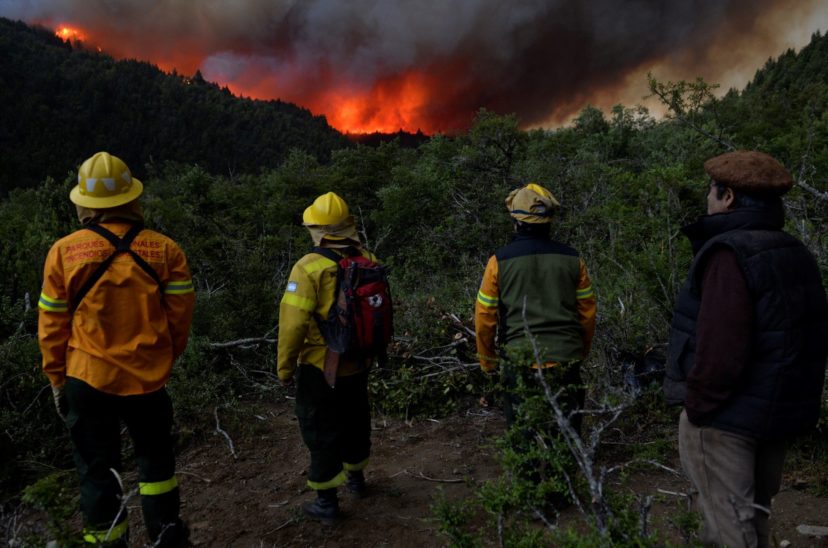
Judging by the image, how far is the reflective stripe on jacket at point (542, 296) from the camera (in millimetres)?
3111

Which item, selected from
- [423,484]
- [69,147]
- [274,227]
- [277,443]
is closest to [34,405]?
[277,443]

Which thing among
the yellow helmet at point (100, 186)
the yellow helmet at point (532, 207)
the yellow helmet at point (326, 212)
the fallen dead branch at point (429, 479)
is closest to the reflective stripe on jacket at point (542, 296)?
the yellow helmet at point (532, 207)

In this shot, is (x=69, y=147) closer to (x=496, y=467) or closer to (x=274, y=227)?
(x=274, y=227)

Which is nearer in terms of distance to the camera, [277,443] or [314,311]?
[314,311]

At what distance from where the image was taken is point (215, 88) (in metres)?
109

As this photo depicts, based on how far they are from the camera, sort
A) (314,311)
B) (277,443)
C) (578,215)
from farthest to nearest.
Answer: (578,215) < (277,443) < (314,311)

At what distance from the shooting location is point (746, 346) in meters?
1.97

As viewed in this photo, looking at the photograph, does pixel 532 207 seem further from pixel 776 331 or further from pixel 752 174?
pixel 776 331

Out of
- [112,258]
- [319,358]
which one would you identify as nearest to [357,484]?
[319,358]

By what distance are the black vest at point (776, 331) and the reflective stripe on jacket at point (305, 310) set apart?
206 cm

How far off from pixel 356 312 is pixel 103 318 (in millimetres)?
1373

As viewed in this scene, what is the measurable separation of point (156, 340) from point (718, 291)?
2.74 metres

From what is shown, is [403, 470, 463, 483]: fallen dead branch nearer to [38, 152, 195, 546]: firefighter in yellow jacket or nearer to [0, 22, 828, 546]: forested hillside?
[0, 22, 828, 546]: forested hillside

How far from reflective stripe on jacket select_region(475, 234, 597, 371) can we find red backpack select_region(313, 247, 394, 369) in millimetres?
644
